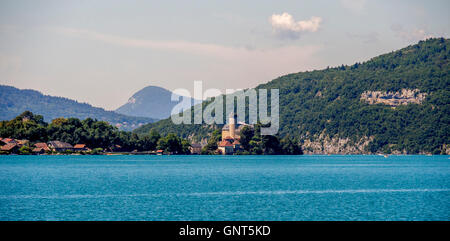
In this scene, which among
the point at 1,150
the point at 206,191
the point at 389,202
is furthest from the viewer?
the point at 1,150

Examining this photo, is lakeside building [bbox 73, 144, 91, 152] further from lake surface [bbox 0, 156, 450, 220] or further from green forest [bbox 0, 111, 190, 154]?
lake surface [bbox 0, 156, 450, 220]

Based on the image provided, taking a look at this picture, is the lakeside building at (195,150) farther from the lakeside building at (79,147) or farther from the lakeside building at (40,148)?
the lakeside building at (40,148)

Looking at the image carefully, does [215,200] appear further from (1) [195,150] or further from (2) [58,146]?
(1) [195,150]

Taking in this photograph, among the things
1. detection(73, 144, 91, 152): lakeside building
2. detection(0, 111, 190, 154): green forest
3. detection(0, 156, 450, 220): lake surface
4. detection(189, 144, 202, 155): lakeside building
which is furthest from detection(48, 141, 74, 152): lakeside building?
detection(0, 156, 450, 220): lake surface

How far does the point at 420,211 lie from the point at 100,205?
69.1ft

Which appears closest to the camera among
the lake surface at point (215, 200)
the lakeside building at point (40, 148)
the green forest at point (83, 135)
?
the lake surface at point (215, 200)

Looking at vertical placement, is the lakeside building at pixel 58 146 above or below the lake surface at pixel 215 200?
above

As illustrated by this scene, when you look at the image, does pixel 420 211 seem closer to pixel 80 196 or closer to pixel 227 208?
pixel 227 208

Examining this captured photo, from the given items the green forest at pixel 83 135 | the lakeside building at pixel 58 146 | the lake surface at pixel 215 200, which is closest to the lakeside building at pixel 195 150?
the green forest at pixel 83 135

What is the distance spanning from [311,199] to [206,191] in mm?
9646

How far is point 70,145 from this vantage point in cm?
15725
